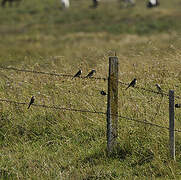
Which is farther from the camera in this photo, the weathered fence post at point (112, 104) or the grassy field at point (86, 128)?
the weathered fence post at point (112, 104)

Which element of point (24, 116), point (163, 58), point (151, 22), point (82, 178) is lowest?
point (82, 178)

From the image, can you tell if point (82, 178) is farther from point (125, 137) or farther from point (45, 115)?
point (45, 115)

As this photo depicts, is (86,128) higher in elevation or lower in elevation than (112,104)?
lower

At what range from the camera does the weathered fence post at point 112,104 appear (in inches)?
225

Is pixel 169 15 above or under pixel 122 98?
above

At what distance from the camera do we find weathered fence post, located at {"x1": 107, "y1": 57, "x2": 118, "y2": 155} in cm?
573

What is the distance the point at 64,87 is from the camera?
782 centimetres

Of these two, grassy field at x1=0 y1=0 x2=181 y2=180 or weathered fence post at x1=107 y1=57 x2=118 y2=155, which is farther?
weathered fence post at x1=107 y1=57 x2=118 y2=155

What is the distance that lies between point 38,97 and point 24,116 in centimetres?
64

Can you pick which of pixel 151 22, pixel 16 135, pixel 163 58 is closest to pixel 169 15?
pixel 151 22

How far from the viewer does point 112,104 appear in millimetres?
5785

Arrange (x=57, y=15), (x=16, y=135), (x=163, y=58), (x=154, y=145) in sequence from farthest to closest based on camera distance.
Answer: (x=57, y=15)
(x=163, y=58)
(x=16, y=135)
(x=154, y=145)

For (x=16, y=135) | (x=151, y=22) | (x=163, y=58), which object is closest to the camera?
(x=16, y=135)

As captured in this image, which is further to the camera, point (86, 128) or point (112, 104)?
point (86, 128)
